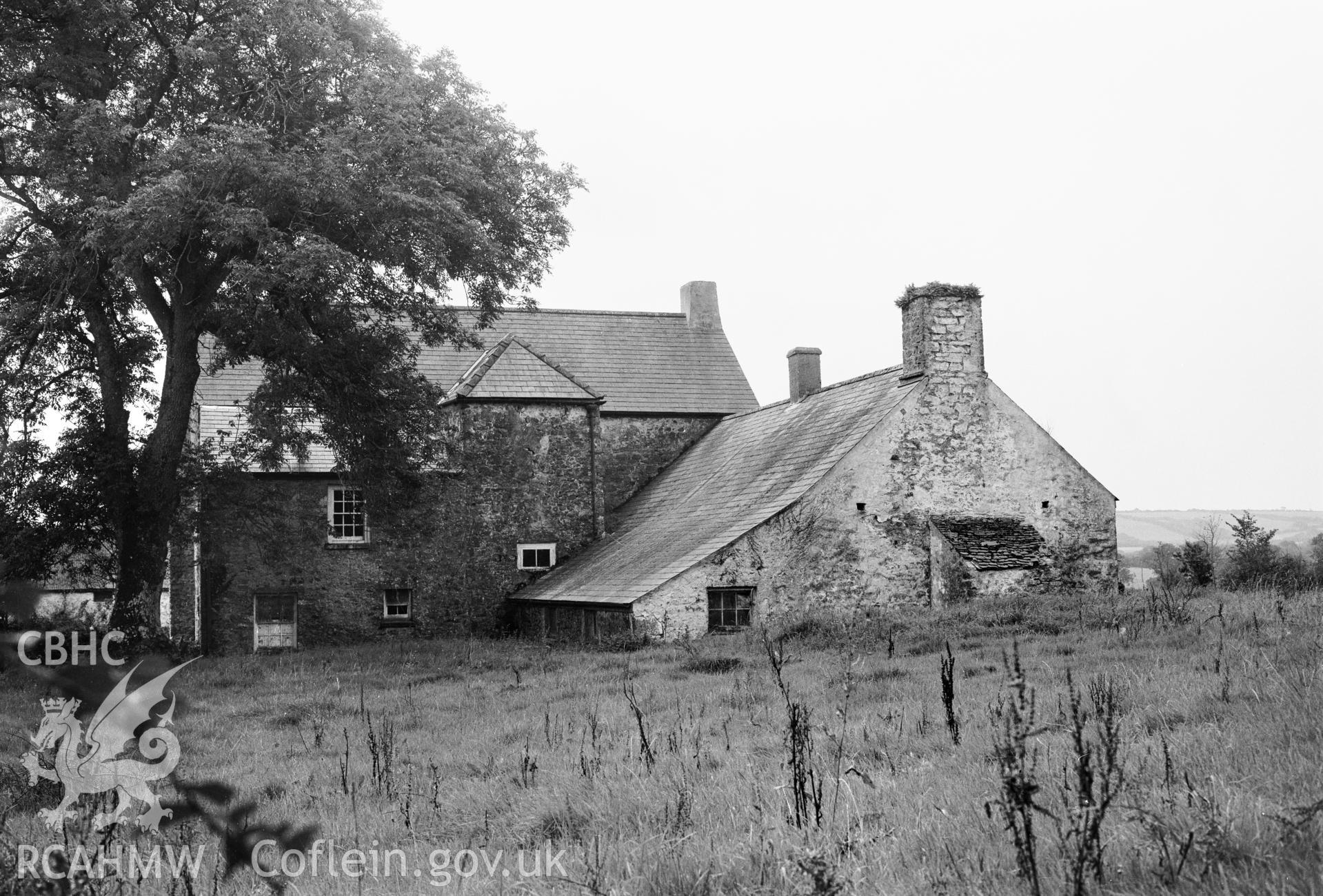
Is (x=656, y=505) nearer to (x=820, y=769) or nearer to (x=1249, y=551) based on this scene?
(x=1249, y=551)

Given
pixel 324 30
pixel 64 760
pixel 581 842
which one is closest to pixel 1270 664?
pixel 581 842

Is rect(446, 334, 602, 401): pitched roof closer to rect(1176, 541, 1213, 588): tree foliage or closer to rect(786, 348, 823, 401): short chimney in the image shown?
rect(786, 348, 823, 401): short chimney

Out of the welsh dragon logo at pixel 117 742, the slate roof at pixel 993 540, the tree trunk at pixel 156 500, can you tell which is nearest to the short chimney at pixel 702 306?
the slate roof at pixel 993 540

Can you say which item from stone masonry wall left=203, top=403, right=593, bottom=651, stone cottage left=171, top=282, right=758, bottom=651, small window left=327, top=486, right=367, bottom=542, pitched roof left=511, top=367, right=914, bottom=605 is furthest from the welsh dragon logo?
small window left=327, top=486, right=367, bottom=542

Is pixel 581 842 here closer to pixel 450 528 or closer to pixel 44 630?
pixel 44 630

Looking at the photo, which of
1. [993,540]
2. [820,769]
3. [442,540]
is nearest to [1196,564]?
[993,540]

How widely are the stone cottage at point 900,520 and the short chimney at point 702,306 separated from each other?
13.1 metres

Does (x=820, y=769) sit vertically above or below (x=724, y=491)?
below

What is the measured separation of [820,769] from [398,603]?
24841 mm

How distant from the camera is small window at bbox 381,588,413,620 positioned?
31.1 metres

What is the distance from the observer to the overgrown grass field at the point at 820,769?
16.4ft

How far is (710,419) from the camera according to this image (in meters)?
36.8

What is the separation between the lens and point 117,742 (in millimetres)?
2916

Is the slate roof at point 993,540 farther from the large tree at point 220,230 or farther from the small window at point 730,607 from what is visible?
the large tree at point 220,230
